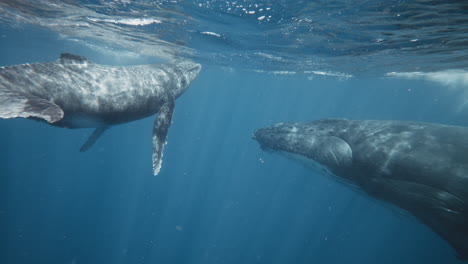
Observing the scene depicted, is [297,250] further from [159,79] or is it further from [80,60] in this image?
[80,60]

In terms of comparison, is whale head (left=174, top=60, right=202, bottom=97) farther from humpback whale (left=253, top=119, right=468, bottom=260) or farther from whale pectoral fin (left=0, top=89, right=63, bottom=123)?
whale pectoral fin (left=0, top=89, right=63, bottom=123)

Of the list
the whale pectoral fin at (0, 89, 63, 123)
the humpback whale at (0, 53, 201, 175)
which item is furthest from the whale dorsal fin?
the whale pectoral fin at (0, 89, 63, 123)

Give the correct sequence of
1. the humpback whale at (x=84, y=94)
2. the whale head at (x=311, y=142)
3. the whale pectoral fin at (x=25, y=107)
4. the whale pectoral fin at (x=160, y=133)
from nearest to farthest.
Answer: the whale pectoral fin at (x=25, y=107) → the humpback whale at (x=84, y=94) → the whale pectoral fin at (x=160, y=133) → the whale head at (x=311, y=142)

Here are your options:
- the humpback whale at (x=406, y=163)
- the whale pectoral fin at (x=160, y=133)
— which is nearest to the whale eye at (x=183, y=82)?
the whale pectoral fin at (x=160, y=133)

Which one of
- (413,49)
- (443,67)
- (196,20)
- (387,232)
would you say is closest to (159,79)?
(196,20)

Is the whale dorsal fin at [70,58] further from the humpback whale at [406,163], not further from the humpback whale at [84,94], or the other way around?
the humpback whale at [406,163]

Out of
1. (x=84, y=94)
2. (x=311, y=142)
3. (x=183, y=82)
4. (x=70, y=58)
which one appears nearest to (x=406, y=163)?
(x=311, y=142)

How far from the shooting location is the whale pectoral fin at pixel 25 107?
3768mm

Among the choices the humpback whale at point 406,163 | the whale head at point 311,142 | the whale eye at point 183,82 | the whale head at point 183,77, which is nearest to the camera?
the humpback whale at point 406,163

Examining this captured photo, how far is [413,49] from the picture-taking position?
15.6m

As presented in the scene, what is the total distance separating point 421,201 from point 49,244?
32188mm

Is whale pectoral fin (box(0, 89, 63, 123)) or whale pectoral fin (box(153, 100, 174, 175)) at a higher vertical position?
whale pectoral fin (box(0, 89, 63, 123))

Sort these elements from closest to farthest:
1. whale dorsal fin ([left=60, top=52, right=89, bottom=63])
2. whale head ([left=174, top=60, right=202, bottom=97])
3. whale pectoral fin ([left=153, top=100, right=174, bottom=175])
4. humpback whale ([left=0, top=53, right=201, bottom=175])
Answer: humpback whale ([left=0, top=53, right=201, bottom=175])
whale dorsal fin ([left=60, top=52, right=89, bottom=63])
whale pectoral fin ([left=153, top=100, right=174, bottom=175])
whale head ([left=174, top=60, right=202, bottom=97])

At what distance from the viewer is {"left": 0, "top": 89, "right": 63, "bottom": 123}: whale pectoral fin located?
3.77m
